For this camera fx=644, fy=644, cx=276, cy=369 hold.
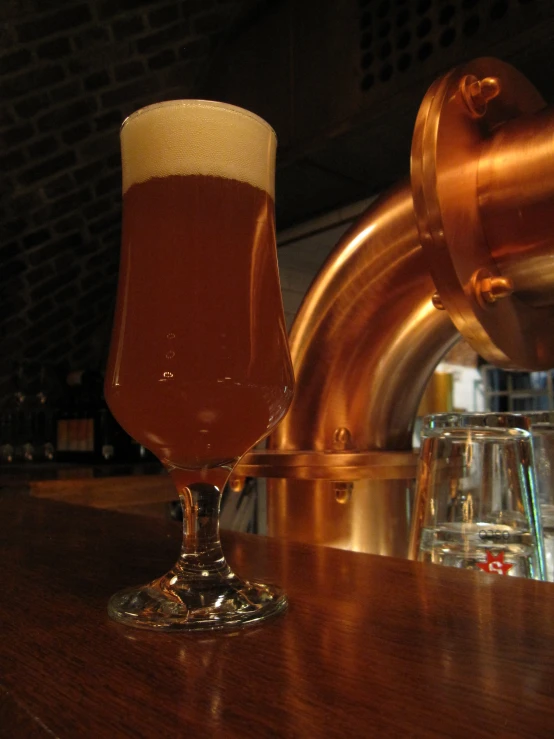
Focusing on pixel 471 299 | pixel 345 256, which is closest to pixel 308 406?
pixel 345 256

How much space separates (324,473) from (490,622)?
410 mm

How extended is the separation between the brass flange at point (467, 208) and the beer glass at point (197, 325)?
0.63 feet

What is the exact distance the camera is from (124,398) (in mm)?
428

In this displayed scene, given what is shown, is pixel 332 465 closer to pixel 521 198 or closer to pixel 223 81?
pixel 521 198

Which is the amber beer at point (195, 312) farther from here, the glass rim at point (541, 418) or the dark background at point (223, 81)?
the dark background at point (223, 81)

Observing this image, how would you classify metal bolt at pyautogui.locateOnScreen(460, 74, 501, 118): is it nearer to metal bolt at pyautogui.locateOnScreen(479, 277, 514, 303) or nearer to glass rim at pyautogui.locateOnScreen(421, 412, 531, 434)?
metal bolt at pyautogui.locateOnScreen(479, 277, 514, 303)

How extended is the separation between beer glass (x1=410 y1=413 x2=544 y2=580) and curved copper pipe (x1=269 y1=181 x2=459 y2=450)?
0.28 meters

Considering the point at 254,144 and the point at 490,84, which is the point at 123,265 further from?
the point at 490,84

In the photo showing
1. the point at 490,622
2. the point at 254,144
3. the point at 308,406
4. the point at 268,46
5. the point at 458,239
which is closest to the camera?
the point at 490,622

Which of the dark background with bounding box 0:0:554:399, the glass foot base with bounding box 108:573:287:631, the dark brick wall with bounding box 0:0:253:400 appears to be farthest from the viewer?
the dark brick wall with bounding box 0:0:253:400

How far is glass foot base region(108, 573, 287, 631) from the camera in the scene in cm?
35

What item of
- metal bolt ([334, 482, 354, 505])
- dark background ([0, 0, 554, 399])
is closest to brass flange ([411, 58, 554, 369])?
metal bolt ([334, 482, 354, 505])

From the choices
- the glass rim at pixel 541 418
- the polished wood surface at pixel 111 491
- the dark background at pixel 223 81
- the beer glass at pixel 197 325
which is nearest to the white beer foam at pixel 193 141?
the beer glass at pixel 197 325

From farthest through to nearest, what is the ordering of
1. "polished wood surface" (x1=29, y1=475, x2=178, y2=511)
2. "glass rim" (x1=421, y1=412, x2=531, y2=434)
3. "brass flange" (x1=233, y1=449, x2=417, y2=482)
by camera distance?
"polished wood surface" (x1=29, y1=475, x2=178, y2=511), "brass flange" (x1=233, y1=449, x2=417, y2=482), "glass rim" (x1=421, y1=412, x2=531, y2=434)
